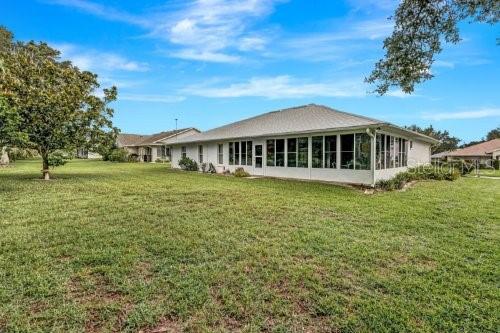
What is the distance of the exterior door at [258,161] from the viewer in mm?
19312

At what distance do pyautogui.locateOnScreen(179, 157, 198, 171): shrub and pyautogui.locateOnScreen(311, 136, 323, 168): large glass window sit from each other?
1156 centimetres

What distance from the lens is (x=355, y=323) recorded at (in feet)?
10.5

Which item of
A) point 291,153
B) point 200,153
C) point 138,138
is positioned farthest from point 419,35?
point 138,138

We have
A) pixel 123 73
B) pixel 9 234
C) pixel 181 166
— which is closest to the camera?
pixel 9 234

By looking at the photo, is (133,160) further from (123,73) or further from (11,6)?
(11,6)

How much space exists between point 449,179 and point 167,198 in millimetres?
15990

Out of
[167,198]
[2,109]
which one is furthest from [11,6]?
[167,198]

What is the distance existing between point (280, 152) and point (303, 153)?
1.71 m

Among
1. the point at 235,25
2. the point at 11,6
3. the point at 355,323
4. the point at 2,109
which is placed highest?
the point at 11,6

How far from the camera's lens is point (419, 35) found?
27.9 ft

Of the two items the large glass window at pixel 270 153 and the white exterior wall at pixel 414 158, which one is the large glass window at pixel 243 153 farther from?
the white exterior wall at pixel 414 158

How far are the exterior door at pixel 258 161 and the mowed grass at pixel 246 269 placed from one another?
1083 cm

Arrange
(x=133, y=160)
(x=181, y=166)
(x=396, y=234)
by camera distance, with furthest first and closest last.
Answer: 1. (x=133, y=160)
2. (x=181, y=166)
3. (x=396, y=234)

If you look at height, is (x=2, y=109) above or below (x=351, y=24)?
below
